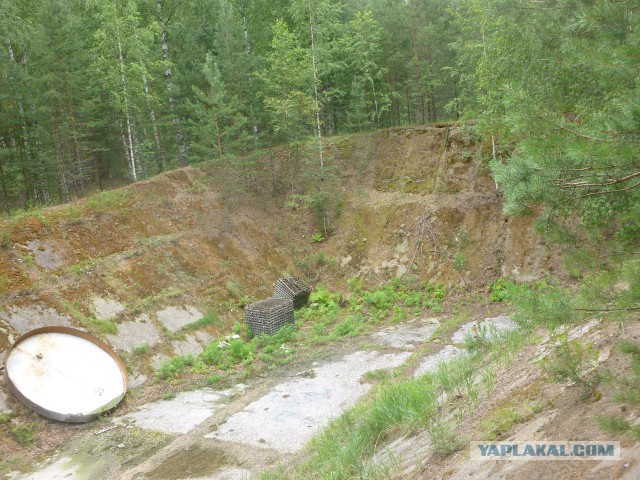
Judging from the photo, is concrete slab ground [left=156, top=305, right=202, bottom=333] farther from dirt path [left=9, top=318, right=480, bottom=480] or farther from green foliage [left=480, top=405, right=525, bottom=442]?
green foliage [left=480, top=405, right=525, bottom=442]

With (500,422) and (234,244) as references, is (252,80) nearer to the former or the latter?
(234,244)

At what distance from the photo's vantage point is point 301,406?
1153cm

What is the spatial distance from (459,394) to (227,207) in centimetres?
1583

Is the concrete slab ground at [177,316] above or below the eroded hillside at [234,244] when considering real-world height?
below

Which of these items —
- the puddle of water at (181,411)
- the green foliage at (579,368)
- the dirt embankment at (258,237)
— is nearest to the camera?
the green foliage at (579,368)

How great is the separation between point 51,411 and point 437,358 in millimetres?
10129

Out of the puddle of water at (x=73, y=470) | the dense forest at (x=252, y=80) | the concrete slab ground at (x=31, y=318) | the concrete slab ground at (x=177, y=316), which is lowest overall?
the puddle of water at (x=73, y=470)

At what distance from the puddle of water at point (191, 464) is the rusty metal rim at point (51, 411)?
3.25 meters

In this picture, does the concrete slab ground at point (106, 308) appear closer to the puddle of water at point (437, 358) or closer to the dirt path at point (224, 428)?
the dirt path at point (224, 428)

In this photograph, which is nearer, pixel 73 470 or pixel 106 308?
pixel 73 470

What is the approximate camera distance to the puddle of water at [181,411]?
443 inches

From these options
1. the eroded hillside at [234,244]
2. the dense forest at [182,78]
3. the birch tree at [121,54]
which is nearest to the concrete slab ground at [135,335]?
the eroded hillside at [234,244]

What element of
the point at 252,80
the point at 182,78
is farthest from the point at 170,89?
the point at 252,80

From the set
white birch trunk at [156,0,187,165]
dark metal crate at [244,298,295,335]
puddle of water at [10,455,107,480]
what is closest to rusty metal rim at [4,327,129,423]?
puddle of water at [10,455,107,480]
